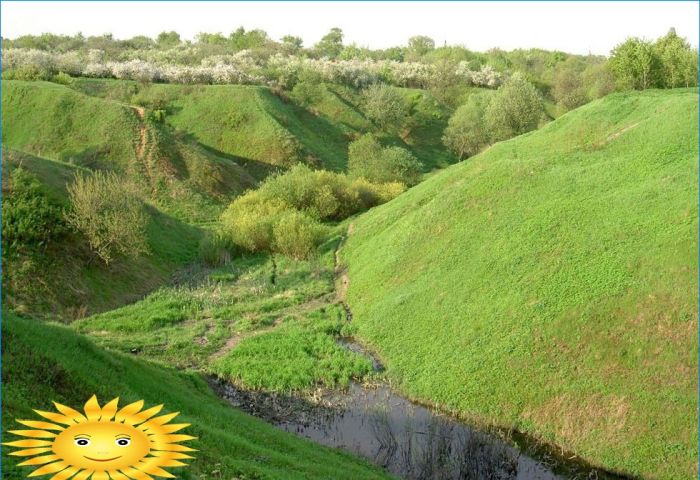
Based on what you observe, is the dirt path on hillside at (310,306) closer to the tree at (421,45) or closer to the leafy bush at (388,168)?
the leafy bush at (388,168)

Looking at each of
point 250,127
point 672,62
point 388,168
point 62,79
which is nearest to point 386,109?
point 250,127

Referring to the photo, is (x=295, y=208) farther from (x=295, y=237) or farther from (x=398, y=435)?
(x=398, y=435)

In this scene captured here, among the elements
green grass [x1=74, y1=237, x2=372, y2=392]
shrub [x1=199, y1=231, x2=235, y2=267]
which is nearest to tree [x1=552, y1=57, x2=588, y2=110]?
shrub [x1=199, y1=231, x2=235, y2=267]

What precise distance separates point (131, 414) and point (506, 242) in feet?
77.4

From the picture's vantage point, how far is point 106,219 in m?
36.6

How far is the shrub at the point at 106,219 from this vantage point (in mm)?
36562

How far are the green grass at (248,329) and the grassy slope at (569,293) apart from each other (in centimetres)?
258

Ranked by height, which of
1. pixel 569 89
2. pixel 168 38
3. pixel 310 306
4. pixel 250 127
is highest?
pixel 168 38

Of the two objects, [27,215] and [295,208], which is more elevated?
[27,215]

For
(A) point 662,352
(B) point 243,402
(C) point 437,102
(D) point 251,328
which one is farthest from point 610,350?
(C) point 437,102

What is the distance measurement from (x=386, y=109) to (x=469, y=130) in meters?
17.7

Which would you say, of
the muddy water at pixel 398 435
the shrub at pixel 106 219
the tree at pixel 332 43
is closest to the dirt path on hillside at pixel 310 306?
the muddy water at pixel 398 435

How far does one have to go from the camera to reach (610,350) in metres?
23.2

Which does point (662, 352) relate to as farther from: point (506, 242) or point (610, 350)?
point (506, 242)
